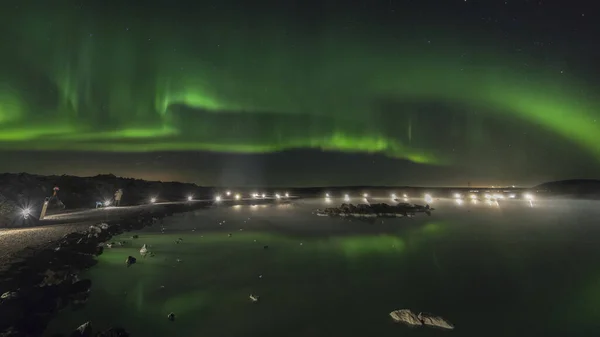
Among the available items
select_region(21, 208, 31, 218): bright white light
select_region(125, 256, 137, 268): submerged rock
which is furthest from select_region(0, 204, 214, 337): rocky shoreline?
select_region(21, 208, 31, 218): bright white light

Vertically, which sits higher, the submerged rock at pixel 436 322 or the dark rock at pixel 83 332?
the dark rock at pixel 83 332

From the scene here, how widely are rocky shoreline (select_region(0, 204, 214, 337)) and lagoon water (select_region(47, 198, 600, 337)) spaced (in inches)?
32.4

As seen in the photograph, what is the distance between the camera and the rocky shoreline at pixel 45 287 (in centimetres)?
1374

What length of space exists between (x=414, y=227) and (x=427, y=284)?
3663 centimetres

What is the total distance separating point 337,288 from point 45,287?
17291 millimetres

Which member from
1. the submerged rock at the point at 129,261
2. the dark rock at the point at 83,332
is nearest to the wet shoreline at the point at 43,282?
the dark rock at the point at 83,332

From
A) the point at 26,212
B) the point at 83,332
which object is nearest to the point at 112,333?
the point at 83,332

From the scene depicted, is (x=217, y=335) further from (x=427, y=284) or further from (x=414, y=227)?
(x=414, y=227)

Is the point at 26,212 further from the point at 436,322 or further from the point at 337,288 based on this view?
the point at 436,322

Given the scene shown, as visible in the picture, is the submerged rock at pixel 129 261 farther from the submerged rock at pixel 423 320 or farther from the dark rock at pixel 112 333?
the submerged rock at pixel 423 320

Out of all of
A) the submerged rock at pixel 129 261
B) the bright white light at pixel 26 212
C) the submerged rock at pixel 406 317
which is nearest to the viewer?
the submerged rock at pixel 406 317

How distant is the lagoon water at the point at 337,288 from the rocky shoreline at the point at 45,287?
82cm

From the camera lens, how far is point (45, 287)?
56.8 ft

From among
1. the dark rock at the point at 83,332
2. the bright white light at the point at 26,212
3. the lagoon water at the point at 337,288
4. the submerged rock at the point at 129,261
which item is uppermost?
the bright white light at the point at 26,212
